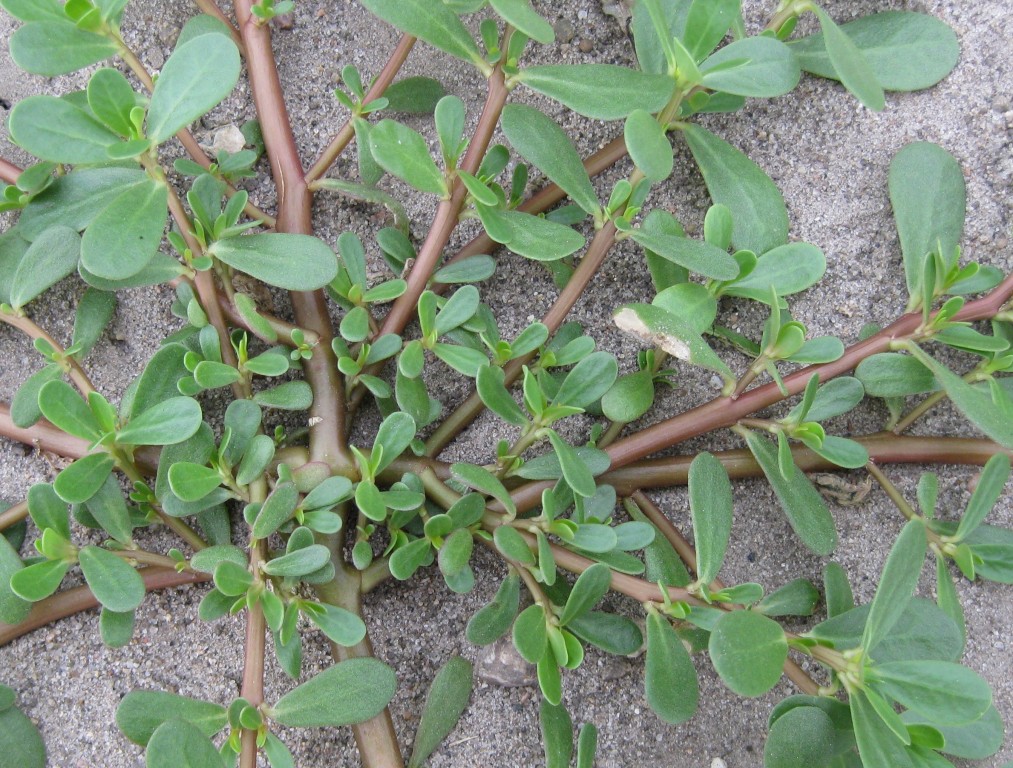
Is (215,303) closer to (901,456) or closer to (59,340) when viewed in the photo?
(59,340)

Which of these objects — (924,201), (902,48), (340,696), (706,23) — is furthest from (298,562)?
(902,48)

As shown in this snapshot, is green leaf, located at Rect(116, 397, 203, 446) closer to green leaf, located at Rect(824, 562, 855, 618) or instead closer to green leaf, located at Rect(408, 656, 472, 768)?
green leaf, located at Rect(408, 656, 472, 768)

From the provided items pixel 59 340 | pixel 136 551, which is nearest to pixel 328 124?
pixel 59 340

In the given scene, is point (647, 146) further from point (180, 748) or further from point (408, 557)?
point (180, 748)

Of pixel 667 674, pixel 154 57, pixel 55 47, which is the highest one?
pixel 55 47

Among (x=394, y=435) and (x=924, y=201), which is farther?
(x=924, y=201)

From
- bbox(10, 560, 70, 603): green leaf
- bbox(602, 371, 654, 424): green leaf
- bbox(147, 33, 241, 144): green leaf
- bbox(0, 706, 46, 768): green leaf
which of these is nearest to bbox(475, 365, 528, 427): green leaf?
bbox(602, 371, 654, 424): green leaf
